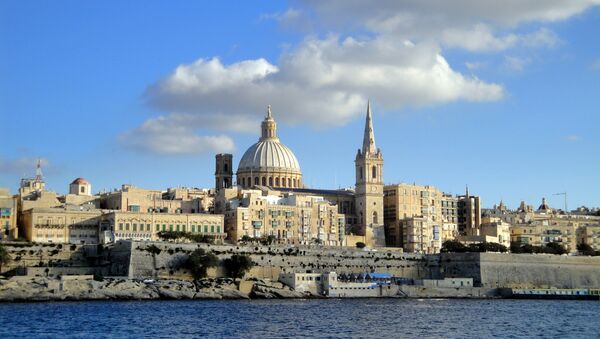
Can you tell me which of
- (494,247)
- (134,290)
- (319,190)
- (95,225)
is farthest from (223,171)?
(134,290)

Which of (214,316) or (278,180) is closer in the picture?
(214,316)

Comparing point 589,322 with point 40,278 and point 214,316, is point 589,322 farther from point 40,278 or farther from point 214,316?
point 40,278

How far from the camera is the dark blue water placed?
42719 mm

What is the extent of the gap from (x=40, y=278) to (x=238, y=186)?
36.3 metres

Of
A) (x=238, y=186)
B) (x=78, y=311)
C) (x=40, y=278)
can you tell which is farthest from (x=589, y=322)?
(x=238, y=186)

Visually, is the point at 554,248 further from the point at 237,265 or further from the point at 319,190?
the point at 237,265

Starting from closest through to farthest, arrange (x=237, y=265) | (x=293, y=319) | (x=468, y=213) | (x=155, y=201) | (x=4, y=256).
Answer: (x=293, y=319) < (x=4, y=256) < (x=237, y=265) < (x=155, y=201) < (x=468, y=213)

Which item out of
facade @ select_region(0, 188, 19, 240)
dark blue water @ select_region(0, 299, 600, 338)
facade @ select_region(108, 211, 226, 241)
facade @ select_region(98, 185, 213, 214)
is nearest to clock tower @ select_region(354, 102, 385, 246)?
facade @ select_region(98, 185, 213, 214)

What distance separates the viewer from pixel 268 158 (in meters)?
101

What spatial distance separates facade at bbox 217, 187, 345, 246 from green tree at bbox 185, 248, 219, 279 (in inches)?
453

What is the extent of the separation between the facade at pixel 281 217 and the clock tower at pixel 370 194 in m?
3.40

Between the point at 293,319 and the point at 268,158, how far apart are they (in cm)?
5239

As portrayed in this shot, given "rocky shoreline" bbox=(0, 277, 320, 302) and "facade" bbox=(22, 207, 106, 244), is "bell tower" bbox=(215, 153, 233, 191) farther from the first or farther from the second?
"rocky shoreline" bbox=(0, 277, 320, 302)

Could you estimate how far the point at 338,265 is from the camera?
263 feet
